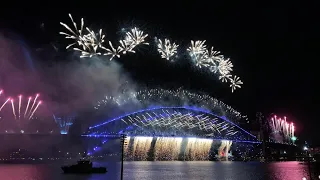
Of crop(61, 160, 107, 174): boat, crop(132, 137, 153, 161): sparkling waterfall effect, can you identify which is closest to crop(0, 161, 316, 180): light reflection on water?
crop(61, 160, 107, 174): boat

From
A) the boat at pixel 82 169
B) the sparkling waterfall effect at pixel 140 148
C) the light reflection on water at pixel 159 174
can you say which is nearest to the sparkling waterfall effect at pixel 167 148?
the sparkling waterfall effect at pixel 140 148

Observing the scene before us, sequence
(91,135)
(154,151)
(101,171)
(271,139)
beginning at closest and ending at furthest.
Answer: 1. (101,171)
2. (91,135)
3. (154,151)
4. (271,139)

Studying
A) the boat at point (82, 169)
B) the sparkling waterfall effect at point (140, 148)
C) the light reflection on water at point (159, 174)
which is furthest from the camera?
the sparkling waterfall effect at point (140, 148)

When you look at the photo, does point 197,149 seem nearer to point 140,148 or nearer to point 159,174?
point 140,148

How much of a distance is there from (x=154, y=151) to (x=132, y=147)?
357 inches

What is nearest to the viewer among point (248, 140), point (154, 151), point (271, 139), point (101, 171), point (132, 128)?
point (101, 171)

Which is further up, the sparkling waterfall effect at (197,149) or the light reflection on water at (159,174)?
the sparkling waterfall effect at (197,149)

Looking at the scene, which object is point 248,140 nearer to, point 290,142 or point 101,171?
point 290,142

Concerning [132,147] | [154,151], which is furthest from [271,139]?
[132,147]

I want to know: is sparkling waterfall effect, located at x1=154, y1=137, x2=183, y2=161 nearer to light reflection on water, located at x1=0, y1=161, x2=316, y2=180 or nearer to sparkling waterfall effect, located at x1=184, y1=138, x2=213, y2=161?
sparkling waterfall effect, located at x1=184, y1=138, x2=213, y2=161

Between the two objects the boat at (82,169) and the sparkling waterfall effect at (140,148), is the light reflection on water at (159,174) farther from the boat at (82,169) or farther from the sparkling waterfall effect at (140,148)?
the sparkling waterfall effect at (140,148)

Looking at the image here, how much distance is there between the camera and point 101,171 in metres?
57.2

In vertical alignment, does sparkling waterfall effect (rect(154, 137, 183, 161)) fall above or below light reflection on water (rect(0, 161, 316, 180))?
above

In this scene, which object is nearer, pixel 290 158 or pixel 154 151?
pixel 154 151
